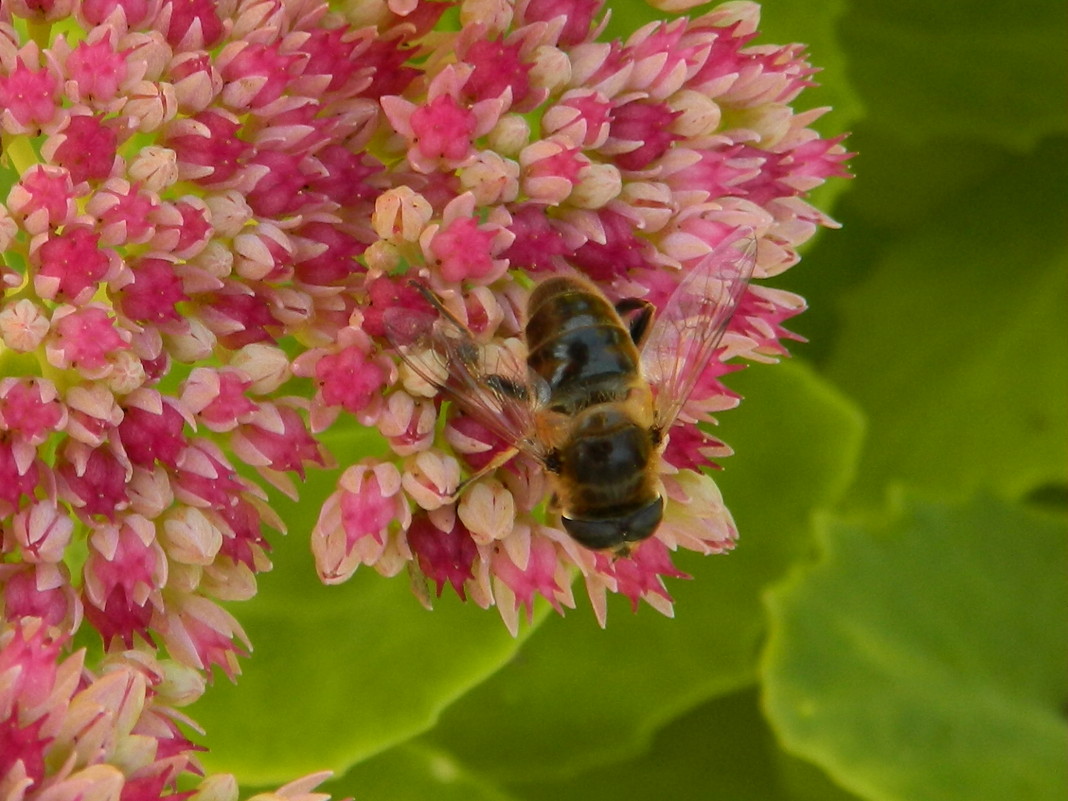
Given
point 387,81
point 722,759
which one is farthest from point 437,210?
point 722,759

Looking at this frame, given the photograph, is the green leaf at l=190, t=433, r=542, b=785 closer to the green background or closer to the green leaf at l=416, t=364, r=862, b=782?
the green background

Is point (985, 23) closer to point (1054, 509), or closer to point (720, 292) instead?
point (1054, 509)

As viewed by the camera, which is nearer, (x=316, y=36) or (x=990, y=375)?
(x=316, y=36)

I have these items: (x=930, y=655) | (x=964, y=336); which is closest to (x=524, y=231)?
(x=930, y=655)

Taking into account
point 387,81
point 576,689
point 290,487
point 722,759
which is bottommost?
point 722,759

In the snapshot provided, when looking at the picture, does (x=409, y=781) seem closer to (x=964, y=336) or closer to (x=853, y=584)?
(x=853, y=584)

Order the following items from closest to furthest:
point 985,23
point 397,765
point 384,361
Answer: point 384,361, point 397,765, point 985,23

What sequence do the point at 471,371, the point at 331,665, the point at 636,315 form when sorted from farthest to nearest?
the point at 331,665 < the point at 636,315 < the point at 471,371
